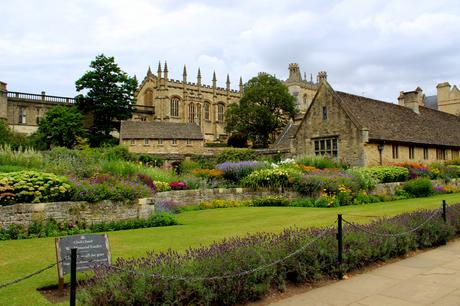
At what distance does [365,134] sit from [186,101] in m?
58.4

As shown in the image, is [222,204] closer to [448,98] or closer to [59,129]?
[59,129]

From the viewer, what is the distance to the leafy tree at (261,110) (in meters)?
61.1

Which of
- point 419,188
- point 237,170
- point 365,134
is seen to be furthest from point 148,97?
point 419,188

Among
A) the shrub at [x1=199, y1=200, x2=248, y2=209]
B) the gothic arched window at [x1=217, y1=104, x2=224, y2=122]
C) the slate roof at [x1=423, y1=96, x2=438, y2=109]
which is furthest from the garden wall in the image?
the gothic arched window at [x1=217, y1=104, x2=224, y2=122]

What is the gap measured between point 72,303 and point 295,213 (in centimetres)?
1107

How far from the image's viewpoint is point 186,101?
81.1m

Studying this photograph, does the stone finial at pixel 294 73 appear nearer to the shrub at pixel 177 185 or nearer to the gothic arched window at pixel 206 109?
the gothic arched window at pixel 206 109

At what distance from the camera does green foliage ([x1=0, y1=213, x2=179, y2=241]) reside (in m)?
10.6

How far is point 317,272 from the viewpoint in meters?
6.78

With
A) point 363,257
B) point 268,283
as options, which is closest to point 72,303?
point 268,283

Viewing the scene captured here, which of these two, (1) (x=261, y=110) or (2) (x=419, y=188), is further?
(1) (x=261, y=110)

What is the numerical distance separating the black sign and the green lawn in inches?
23.1

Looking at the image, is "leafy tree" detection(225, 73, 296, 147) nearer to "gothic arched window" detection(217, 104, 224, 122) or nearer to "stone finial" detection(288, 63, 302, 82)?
"gothic arched window" detection(217, 104, 224, 122)

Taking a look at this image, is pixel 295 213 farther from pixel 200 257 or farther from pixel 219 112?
pixel 219 112
